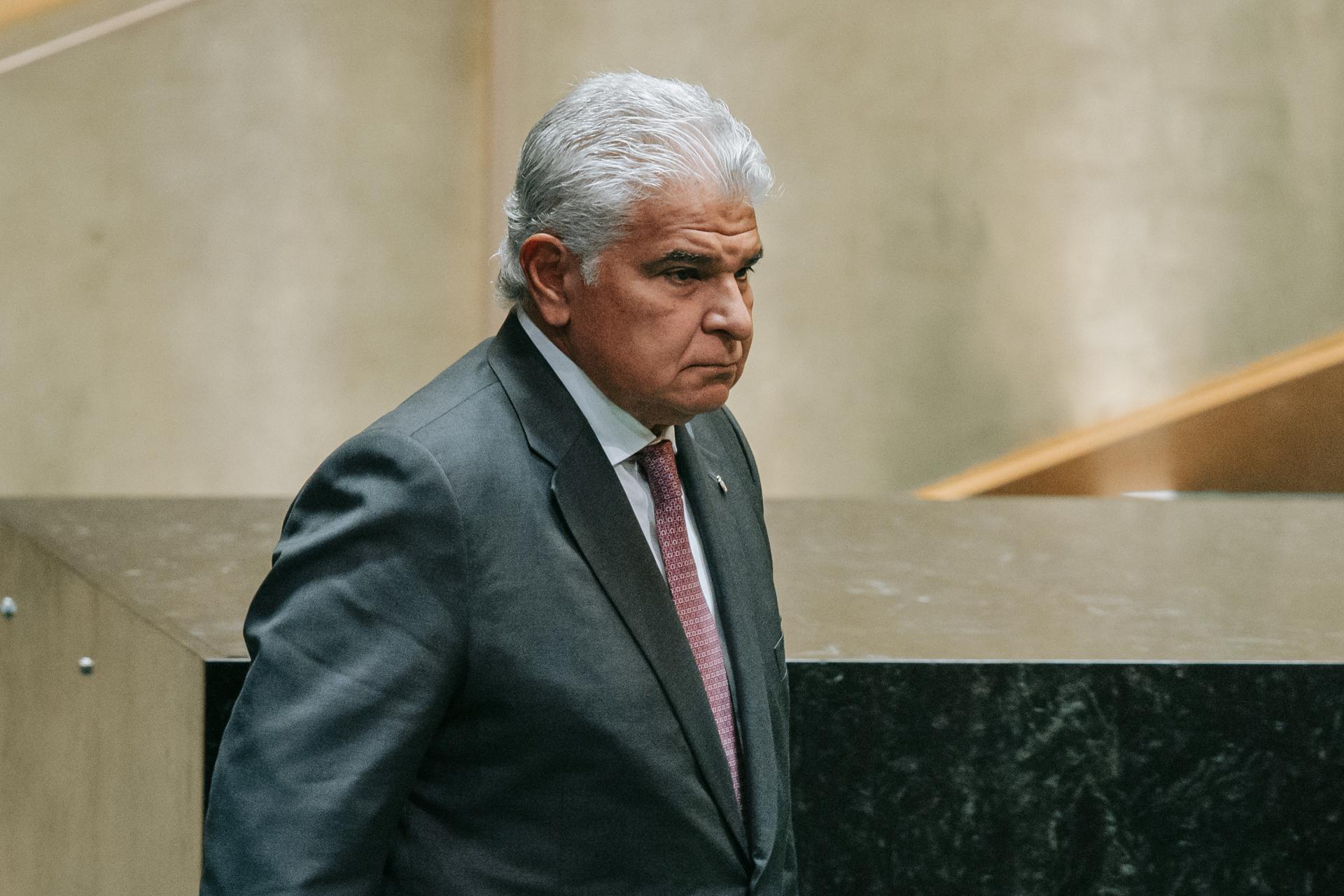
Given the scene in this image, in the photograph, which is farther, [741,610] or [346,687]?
[741,610]

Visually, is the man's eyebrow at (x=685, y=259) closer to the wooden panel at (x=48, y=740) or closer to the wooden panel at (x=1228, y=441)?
the wooden panel at (x=48, y=740)

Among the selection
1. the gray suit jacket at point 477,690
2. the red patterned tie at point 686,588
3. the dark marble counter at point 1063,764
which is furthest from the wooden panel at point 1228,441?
the gray suit jacket at point 477,690

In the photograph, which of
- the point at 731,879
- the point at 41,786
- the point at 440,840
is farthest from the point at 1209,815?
the point at 41,786

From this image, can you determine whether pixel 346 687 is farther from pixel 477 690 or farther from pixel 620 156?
pixel 620 156

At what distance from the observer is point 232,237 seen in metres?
3.76

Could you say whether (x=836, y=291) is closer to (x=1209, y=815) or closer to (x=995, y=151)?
(x=995, y=151)

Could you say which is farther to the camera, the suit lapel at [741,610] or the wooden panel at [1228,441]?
the wooden panel at [1228,441]

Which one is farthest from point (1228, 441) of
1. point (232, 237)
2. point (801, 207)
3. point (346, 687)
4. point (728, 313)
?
point (346, 687)

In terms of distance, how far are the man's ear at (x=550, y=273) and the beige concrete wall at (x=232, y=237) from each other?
115 inches

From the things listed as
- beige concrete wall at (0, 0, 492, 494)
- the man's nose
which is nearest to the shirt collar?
the man's nose

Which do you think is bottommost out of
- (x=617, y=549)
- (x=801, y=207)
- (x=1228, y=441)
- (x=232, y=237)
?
(x=1228, y=441)

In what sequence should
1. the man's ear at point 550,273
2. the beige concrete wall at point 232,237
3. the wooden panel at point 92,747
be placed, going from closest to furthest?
the man's ear at point 550,273 < the wooden panel at point 92,747 < the beige concrete wall at point 232,237

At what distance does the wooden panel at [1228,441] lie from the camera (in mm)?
3709

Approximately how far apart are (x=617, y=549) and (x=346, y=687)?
0.73 ft
